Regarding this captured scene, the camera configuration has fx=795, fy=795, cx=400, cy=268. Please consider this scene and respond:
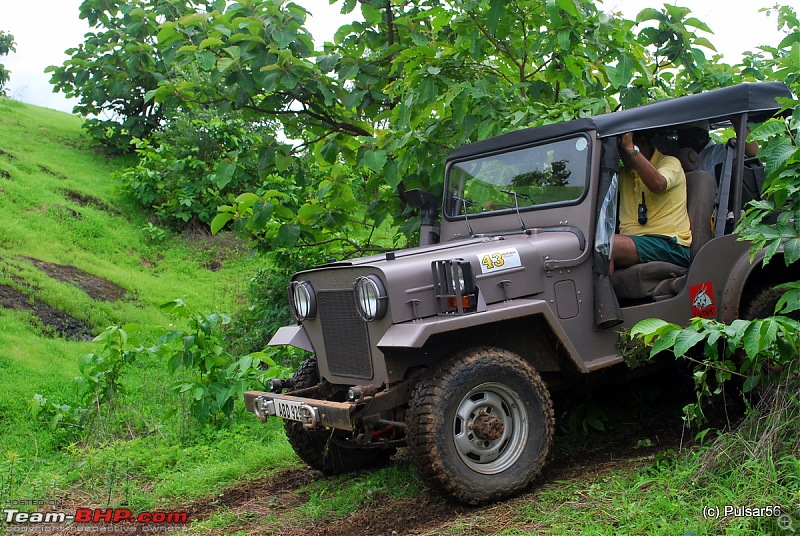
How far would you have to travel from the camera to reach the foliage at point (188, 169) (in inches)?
550

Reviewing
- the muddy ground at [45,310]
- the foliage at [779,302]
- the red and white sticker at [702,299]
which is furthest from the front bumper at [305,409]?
the muddy ground at [45,310]

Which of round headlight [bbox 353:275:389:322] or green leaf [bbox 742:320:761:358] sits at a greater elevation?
round headlight [bbox 353:275:389:322]

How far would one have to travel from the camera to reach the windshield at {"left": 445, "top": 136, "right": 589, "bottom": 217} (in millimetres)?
4906

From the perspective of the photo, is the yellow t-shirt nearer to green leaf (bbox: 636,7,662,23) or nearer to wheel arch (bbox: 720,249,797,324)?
wheel arch (bbox: 720,249,797,324)

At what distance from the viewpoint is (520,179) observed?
523 cm

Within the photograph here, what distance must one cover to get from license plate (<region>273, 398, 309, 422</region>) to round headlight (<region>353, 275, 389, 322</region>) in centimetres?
59

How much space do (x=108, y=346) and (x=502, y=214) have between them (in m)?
3.20

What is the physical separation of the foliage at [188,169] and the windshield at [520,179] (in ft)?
27.3

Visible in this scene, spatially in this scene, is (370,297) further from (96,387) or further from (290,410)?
(96,387)

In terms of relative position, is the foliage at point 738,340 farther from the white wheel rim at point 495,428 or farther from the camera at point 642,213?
the camera at point 642,213

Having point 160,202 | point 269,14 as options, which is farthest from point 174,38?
point 160,202

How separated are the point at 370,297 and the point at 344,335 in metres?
0.47

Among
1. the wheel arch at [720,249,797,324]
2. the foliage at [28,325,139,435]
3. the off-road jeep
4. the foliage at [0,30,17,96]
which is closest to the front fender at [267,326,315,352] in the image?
the off-road jeep
